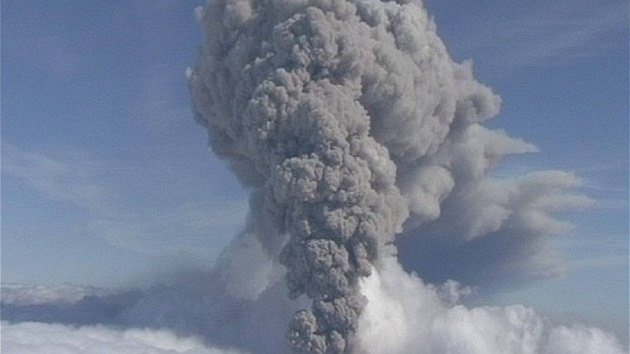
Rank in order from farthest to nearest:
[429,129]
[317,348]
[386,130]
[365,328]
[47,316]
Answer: [47,316] < [429,129] < [386,130] < [365,328] < [317,348]

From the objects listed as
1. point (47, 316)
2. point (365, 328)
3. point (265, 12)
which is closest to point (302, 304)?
point (365, 328)

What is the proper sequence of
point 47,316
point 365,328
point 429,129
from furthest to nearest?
point 47,316 < point 429,129 < point 365,328

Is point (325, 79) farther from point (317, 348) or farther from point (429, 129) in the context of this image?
point (317, 348)

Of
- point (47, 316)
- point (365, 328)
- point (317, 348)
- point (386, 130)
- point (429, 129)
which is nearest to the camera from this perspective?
point (317, 348)

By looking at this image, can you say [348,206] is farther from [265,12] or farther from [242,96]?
[265,12]

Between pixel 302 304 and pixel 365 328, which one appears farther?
pixel 302 304

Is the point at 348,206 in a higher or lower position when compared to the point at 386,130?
lower

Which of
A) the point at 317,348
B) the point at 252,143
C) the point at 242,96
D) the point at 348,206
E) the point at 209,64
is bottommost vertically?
the point at 317,348

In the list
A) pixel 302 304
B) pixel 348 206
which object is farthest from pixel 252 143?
pixel 302 304

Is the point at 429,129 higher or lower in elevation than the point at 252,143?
higher
